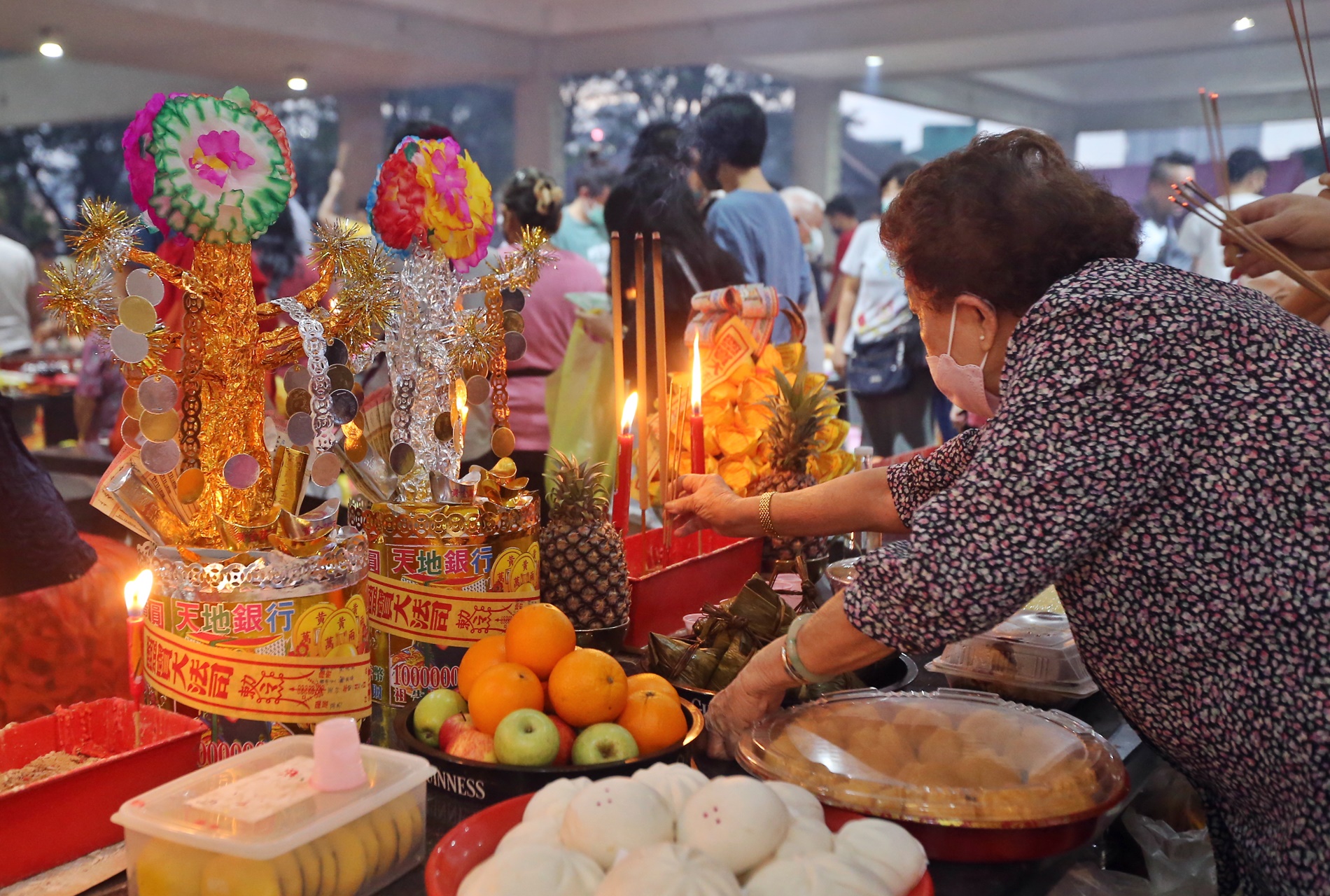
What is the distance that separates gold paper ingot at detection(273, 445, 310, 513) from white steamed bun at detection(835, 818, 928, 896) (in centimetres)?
69

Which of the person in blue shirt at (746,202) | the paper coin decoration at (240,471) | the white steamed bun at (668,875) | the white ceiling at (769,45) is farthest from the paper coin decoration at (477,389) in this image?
the white ceiling at (769,45)

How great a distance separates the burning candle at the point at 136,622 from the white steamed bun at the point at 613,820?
0.53 m

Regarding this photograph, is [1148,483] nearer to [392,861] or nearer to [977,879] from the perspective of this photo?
[977,879]

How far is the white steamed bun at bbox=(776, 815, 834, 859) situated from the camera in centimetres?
85

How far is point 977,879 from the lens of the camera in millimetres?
1029

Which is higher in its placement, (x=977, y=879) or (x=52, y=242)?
(x=52, y=242)

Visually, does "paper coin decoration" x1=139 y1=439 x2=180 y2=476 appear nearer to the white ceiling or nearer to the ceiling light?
the white ceiling

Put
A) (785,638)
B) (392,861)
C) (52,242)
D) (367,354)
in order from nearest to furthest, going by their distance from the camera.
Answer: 1. (392,861)
2. (785,638)
3. (367,354)
4. (52,242)

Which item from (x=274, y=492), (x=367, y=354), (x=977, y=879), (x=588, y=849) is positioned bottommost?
(x=977, y=879)

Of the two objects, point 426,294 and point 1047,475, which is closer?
point 1047,475

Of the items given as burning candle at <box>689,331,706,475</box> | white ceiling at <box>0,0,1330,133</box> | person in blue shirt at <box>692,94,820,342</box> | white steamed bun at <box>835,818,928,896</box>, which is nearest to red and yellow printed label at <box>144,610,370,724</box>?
white steamed bun at <box>835,818,928,896</box>

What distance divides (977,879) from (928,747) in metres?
0.16

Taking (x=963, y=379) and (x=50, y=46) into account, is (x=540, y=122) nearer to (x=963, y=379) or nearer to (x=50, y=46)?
(x=50, y=46)

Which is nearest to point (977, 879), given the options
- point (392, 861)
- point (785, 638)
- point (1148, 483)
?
point (785, 638)
